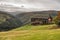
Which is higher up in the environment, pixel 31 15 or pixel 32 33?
pixel 31 15

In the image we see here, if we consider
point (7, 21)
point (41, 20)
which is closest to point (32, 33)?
point (41, 20)

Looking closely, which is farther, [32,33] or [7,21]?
[7,21]

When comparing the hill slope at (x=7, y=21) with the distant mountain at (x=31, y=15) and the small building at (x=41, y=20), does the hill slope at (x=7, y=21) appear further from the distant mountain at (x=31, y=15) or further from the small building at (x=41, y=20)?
the small building at (x=41, y=20)

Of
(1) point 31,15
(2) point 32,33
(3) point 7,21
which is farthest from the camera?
(1) point 31,15

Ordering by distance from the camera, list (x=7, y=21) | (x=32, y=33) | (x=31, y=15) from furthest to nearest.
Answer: (x=31, y=15), (x=7, y=21), (x=32, y=33)

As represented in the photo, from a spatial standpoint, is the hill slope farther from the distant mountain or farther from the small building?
the small building

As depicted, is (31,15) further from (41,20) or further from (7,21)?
(7,21)

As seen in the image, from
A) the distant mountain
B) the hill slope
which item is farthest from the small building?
the hill slope

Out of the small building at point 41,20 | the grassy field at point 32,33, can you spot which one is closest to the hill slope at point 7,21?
the grassy field at point 32,33

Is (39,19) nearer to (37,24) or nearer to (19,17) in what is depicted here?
(37,24)
